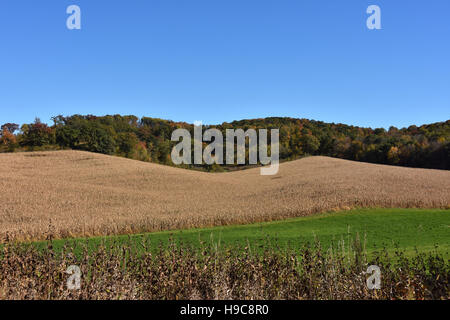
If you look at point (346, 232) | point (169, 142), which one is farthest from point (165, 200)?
point (169, 142)

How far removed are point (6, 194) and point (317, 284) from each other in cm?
3012

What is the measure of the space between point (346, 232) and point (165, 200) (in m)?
17.4

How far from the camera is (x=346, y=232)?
17578 mm

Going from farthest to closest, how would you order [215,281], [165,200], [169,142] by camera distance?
[169,142]
[165,200]
[215,281]

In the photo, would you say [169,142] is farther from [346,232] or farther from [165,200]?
[346,232]

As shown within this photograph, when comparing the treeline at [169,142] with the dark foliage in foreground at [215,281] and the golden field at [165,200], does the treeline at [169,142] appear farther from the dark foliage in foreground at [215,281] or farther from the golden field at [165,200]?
the dark foliage in foreground at [215,281]

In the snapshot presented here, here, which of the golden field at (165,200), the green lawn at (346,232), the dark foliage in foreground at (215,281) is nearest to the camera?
the dark foliage in foreground at (215,281)

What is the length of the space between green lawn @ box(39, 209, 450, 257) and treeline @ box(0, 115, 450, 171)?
5477 centimetres

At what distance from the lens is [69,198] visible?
3028 centimetres

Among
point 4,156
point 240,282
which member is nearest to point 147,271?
point 240,282

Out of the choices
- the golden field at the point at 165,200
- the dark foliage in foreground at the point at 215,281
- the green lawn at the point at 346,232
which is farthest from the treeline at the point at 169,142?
the dark foliage in foreground at the point at 215,281

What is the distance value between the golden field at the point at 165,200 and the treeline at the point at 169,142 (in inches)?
1182

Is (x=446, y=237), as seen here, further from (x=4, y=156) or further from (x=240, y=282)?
(x=4, y=156)

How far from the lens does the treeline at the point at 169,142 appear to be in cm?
7419
